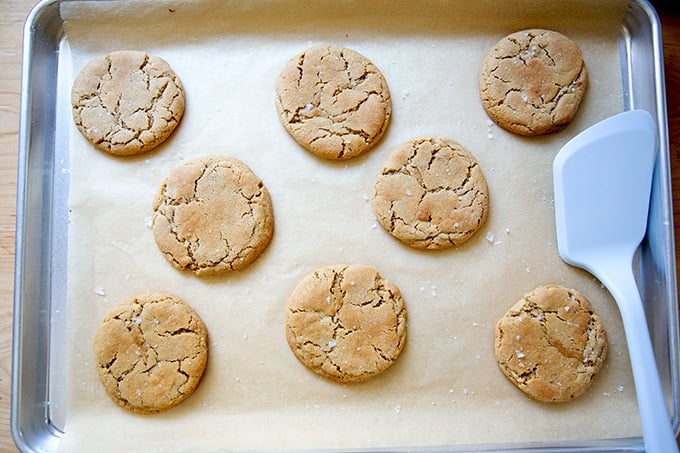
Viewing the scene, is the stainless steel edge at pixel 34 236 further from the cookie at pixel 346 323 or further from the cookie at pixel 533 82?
the cookie at pixel 533 82

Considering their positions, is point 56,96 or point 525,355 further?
point 56,96

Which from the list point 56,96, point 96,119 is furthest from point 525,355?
point 56,96

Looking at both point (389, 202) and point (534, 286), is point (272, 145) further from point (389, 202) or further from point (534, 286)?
point (534, 286)

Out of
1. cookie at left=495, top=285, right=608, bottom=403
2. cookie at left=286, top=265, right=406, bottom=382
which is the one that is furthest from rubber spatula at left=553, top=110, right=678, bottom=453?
cookie at left=286, top=265, right=406, bottom=382

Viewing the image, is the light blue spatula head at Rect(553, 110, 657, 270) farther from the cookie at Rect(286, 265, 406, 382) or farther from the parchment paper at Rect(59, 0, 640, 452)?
the cookie at Rect(286, 265, 406, 382)

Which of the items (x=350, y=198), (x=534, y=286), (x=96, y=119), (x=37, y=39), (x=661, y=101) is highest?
(x=37, y=39)

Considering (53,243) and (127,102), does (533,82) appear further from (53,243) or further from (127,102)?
(53,243)
